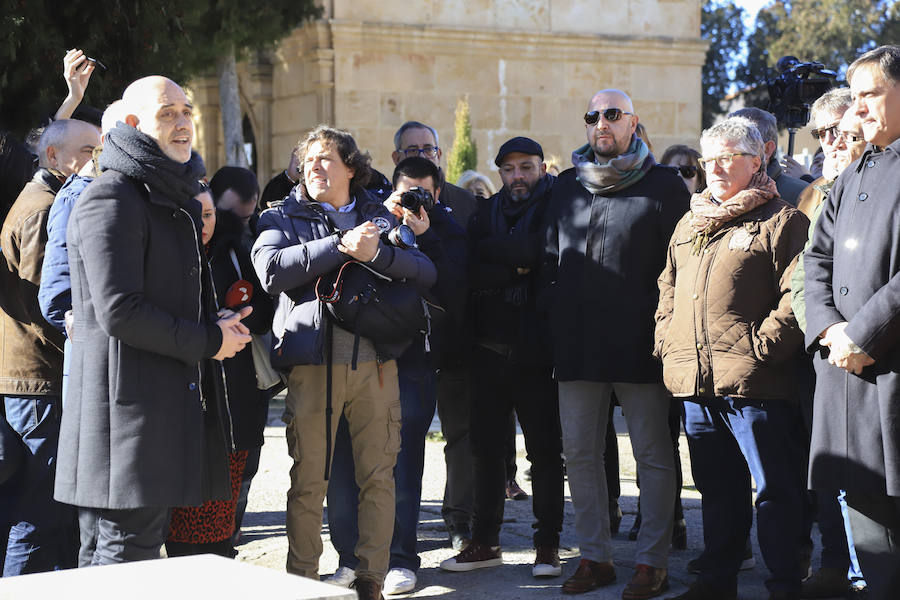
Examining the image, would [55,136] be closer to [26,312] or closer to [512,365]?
[26,312]

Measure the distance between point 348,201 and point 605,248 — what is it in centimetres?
114

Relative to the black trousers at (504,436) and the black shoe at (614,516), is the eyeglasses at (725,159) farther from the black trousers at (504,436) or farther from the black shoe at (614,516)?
the black shoe at (614,516)

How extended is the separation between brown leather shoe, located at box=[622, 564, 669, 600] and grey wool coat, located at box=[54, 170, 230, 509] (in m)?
2.11

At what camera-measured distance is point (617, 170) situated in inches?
205

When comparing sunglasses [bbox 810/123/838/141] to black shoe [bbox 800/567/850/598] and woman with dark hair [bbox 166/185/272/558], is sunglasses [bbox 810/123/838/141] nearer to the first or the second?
black shoe [bbox 800/567/850/598]

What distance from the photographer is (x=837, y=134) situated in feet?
16.4

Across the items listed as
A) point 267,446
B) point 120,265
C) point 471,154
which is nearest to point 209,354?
point 120,265

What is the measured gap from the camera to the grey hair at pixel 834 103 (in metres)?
5.02

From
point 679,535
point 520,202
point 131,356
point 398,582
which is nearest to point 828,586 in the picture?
point 679,535

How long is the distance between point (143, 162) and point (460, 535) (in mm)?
2875

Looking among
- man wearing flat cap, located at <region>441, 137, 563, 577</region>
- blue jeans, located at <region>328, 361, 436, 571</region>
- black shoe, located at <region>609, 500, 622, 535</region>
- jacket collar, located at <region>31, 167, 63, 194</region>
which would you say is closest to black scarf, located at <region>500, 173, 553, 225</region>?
man wearing flat cap, located at <region>441, 137, 563, 577</region>

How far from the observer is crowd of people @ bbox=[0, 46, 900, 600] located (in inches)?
147

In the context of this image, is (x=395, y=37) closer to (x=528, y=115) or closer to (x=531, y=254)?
(x=528, y=115)

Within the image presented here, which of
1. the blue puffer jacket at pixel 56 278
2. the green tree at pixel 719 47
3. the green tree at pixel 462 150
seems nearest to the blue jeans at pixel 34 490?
the blue puffer jacket at pixel 56 278
